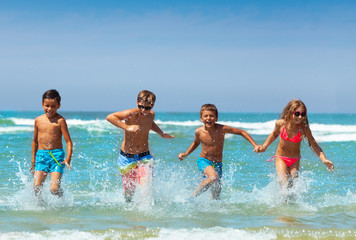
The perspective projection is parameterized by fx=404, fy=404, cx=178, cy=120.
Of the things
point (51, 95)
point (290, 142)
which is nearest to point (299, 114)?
→ point (290, 142)

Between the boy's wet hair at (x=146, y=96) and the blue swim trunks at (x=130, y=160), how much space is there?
0.77 m

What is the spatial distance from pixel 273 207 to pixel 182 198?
4.47 feet

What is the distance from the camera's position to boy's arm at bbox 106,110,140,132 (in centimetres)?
538

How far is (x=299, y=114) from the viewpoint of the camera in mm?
5641

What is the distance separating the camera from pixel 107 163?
30.8 feet

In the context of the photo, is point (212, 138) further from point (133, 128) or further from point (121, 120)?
point (121, 120)

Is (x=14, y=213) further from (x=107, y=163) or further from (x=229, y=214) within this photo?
(x=107, y=163)

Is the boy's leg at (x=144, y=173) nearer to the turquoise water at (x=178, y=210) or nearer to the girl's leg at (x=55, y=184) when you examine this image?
the turquoise water at (x=178, y=210)

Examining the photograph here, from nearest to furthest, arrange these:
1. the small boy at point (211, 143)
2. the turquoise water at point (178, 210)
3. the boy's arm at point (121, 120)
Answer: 1. the turquoise water at point (178, 210)
2. the boy's arm at point (121, 120)
3. the small boy at point (211, 143)

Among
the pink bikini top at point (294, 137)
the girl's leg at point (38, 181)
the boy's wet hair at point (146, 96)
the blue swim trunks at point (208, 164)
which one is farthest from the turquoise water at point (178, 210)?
the boy's wet hair at point (146, 96)

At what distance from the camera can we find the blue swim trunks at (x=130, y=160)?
5652 millimetres

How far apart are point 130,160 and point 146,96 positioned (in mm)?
937

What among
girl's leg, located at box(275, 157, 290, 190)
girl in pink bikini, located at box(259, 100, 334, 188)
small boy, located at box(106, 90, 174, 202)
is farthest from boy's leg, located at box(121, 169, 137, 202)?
girl's leg, located at box(275, 157, 290, 190)

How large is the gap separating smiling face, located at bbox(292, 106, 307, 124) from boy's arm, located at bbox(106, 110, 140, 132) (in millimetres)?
2200
